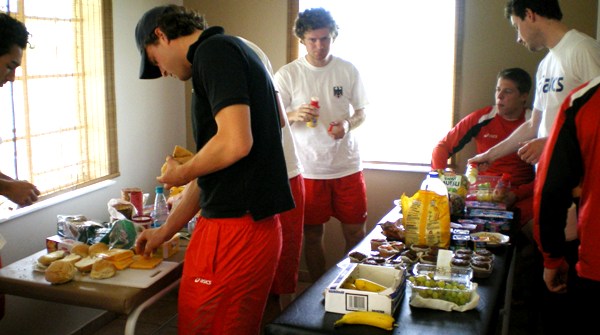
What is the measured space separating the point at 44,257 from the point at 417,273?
1.24 meters

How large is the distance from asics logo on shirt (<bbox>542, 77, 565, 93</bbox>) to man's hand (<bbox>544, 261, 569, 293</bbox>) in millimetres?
915

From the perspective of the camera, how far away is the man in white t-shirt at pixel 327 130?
10.7 ft

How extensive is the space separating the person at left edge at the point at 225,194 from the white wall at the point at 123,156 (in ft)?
4.36

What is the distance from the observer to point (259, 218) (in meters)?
1.68

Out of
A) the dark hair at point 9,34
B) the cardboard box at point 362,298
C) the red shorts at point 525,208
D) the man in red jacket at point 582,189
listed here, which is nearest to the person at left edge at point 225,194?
the cardboard box at point 362,298

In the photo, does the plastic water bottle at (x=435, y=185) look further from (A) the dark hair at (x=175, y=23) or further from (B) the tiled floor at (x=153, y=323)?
(B) the tiled floor at (x=153, y=323)

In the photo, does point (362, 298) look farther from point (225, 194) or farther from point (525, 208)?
point (525, 208)

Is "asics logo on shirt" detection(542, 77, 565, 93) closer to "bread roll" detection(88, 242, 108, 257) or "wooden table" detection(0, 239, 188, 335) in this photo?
"wooden table" detection(0, 239, 188, 335)

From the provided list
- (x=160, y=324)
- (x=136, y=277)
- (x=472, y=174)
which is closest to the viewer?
(x=136, y=277)

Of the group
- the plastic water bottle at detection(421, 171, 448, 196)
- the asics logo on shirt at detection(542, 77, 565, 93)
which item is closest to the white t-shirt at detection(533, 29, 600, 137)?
the asics logo on shirt at detection(542, 77, 565, 93)

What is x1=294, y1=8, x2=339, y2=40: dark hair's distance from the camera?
10.2ft

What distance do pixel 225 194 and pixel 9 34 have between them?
94 cm

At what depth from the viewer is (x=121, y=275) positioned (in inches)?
77.0

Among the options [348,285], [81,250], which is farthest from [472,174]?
[81,250]
